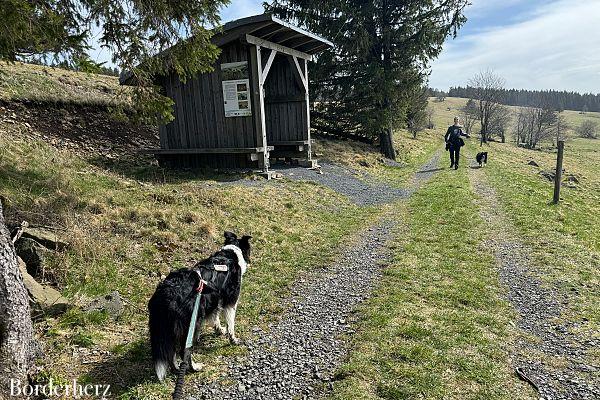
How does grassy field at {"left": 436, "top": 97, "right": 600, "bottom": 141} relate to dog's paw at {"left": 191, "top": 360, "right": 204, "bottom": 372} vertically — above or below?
above

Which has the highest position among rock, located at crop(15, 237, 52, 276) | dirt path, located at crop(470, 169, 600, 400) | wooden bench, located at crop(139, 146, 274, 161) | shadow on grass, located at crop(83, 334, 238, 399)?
wooden bench, located at crop(139, 146, 274, 161)

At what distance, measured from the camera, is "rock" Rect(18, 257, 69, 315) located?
4.25m

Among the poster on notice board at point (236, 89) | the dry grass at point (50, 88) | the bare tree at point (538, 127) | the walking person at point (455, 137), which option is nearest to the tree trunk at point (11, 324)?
the poster on notice board at point (236, 89)

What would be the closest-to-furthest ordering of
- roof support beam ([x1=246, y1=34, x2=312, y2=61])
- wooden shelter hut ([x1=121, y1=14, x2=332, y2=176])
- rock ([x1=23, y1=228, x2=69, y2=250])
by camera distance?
rock ([x1=23, y1=228, x2=69, y2=250]), roof support beam ([x1=246, y1=34, x2=312, y2=61]), wooden shelter hut ([x1=121, y1=14, x2=332, y2=176])

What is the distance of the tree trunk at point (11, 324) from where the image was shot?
3.05 m

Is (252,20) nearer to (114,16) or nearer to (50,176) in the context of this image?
(114,16)

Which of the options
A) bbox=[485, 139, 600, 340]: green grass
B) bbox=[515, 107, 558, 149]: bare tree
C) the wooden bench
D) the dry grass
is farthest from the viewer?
bbox=[515, 107, 558, 149]: bare tree

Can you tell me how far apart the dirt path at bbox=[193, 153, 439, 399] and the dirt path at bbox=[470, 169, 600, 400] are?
2048mm

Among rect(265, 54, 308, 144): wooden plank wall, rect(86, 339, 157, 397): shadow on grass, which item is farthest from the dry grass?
rect(86, 339, 157, 397): shadow on grass

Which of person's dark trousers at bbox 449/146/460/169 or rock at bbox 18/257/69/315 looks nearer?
rock at bbox 18/257/69/315

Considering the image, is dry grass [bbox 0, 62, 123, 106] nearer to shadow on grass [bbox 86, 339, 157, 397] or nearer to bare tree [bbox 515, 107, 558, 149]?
shadow on grass [bbox 86, 339, 157, 397]

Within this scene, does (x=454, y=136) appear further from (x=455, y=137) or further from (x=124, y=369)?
(x=124, y=369)

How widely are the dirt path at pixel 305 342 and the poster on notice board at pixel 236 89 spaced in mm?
7408

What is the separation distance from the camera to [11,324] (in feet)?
10.3
